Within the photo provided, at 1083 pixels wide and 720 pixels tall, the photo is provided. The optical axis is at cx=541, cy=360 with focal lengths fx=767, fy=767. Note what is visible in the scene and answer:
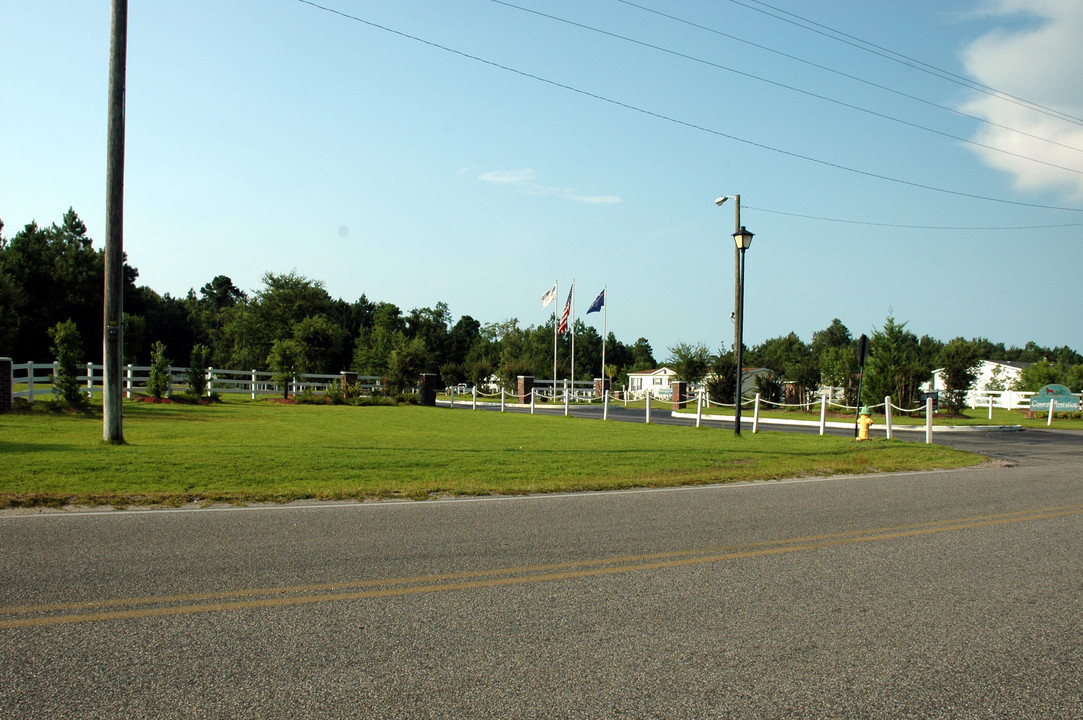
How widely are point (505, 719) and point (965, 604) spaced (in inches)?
143

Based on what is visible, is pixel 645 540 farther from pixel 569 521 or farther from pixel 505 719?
pixel 505 719

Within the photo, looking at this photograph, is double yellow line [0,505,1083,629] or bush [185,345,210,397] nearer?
double yellow line [0,505,1083,629]

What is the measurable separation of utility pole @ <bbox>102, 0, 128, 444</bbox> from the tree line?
29.8 feet

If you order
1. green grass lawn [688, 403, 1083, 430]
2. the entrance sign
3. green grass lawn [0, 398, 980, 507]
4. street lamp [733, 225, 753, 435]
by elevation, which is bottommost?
green grass lawn [688, 403, 1083, 430]

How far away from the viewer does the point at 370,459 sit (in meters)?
13.2

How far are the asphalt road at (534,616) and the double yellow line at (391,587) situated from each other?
0.09ft

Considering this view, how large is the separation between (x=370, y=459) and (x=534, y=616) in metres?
8.73

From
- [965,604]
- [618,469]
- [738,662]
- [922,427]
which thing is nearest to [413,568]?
[738,662]

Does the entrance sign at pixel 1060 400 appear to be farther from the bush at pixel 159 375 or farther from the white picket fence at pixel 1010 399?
the bush at pixel 159 375

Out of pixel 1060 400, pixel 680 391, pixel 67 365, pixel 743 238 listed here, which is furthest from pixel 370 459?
pixel 1060 400

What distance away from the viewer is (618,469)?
13.4m

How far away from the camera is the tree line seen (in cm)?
3753

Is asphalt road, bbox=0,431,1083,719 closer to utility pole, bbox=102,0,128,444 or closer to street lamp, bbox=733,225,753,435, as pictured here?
utility pole, bbox=102,0,128,444

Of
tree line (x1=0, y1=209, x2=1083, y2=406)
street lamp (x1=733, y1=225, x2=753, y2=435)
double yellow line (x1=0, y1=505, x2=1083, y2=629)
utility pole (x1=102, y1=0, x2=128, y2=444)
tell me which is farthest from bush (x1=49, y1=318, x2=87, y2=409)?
double yellow line (x1=0, y1=505, x2=1083, y2=629)
